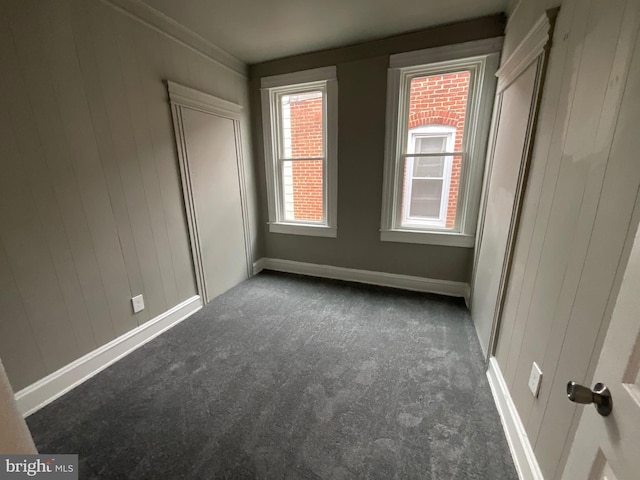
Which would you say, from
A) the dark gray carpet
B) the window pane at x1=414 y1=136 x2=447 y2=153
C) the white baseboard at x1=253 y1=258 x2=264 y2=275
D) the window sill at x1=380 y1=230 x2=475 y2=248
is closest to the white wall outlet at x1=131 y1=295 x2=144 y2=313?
the dark gray carpet

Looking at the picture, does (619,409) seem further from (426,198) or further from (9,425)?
(426,198)

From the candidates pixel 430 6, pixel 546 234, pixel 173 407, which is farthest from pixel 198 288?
pixel 430 6

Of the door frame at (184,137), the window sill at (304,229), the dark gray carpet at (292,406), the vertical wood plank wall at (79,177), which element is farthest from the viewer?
the window sill at (304,229)

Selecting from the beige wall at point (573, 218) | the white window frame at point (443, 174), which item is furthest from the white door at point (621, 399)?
the white window frame at point (443, 174)

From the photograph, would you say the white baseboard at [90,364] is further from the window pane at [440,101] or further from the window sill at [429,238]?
the window pane at [440,101]

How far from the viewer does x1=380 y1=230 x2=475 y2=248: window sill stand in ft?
8.40

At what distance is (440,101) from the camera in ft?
8.17

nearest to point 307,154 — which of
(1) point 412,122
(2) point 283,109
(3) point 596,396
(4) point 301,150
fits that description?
(4) point 301,150

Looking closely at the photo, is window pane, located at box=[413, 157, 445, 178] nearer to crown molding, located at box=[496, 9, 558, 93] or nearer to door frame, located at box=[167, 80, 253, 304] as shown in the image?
crown molding, located at box=[496, 9, 558, 93]

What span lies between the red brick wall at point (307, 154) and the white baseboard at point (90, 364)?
66.1 inches

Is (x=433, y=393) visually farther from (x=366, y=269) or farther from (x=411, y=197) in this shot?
(x=411, y=197)

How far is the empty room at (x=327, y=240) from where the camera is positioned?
0.91 m

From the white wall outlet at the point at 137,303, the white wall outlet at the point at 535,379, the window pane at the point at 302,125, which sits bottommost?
the white wall outlet at the point at 137,303

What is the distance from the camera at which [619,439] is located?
1.56 feet
